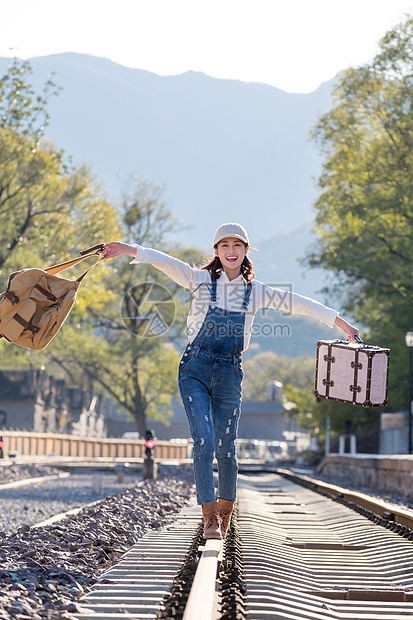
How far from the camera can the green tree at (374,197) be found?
3098cm

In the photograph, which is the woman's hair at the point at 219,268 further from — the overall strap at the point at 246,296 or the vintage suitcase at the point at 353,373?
the vintage suitcase at the point at 353,373

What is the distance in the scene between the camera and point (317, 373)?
6309 millimetres

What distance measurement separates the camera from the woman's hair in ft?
17.6

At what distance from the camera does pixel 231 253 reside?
532cm

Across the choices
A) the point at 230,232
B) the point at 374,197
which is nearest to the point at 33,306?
the point at 230,232

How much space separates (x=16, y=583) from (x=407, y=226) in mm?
27999

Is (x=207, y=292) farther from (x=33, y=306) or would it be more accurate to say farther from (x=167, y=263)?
(x=33, y=306)

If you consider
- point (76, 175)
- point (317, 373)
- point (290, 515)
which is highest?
point (76, 175)

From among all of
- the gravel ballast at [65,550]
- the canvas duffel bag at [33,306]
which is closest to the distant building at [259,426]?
the gravel ballast at [65,550]

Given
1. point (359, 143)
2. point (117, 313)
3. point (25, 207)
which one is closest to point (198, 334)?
point (25, 207)

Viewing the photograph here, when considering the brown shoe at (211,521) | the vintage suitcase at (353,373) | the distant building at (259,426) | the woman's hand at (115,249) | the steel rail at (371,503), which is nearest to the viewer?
the woman's hand at (115,249)

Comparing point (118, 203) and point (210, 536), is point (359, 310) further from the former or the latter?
point (210, 536)

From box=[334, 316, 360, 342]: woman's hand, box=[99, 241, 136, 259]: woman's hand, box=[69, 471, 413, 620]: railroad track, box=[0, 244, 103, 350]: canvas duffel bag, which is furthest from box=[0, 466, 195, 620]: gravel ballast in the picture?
box=[334, 316, 360, 342]: woman's hand

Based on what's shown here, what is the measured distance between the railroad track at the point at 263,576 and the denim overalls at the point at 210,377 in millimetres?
553
